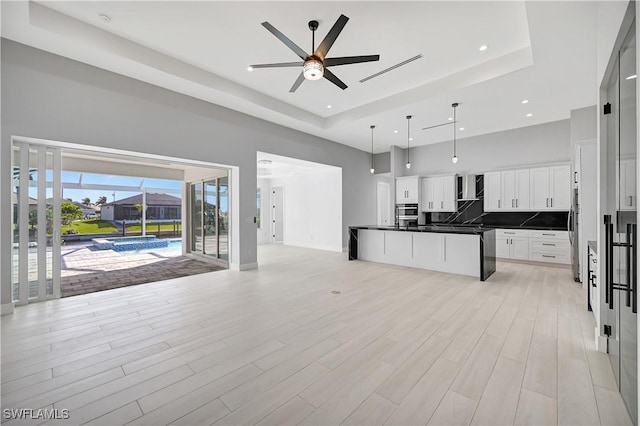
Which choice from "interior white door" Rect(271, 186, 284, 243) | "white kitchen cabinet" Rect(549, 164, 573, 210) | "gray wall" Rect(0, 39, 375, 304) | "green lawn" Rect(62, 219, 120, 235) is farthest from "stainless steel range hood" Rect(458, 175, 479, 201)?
"green lawn" Rect(62, 219, 120, 235)

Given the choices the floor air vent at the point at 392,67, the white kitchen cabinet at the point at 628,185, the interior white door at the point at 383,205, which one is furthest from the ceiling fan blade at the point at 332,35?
the interior white door at the point at 383,205

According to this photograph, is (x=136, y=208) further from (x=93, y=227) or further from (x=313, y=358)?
(x=313, y=358)

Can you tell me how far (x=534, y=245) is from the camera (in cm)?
598

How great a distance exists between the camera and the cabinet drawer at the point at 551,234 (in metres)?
5.65

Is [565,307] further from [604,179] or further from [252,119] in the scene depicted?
[252,119]

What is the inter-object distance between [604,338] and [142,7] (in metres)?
5.60

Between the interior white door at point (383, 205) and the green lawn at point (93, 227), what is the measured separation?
11132 mm

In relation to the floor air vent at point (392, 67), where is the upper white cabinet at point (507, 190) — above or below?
below

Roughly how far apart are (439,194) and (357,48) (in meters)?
5.20

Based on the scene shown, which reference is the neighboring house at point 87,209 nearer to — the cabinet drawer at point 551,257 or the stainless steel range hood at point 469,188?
the stainless steel range hood at point 469,188

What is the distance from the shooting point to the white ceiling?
9.95ft

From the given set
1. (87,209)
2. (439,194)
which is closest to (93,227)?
(87,209)

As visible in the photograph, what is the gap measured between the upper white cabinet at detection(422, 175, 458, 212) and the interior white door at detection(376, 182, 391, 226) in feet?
7.00

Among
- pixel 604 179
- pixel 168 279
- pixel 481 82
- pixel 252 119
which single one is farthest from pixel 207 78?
pixel 604 179
